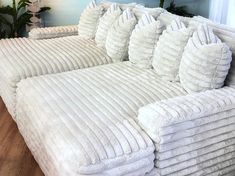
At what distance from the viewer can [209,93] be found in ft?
5.39

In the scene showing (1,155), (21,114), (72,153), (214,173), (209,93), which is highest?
(209,93)

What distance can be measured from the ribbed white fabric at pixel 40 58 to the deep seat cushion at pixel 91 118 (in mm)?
157

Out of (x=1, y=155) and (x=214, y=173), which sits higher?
(x=214, y=173)

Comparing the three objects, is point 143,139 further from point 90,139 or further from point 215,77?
point 215,77

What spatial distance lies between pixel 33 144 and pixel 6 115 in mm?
857

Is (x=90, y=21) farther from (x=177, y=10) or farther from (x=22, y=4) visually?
(x=177, y=10)

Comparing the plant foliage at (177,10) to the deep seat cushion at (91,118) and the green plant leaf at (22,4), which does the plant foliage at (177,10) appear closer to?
the green plant leaf at (22,4)

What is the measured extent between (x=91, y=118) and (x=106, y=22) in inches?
48.5

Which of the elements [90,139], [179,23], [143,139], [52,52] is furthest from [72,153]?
[52,52]

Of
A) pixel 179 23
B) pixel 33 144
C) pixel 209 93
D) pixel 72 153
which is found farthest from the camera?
pixel 179 23

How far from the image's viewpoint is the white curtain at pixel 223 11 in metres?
3.25

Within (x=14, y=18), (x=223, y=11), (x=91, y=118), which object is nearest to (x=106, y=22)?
(x=91, y=118)

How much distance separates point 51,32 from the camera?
9.63 ft

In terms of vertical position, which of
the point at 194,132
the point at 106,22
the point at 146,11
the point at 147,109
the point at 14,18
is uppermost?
the point at 146,11
